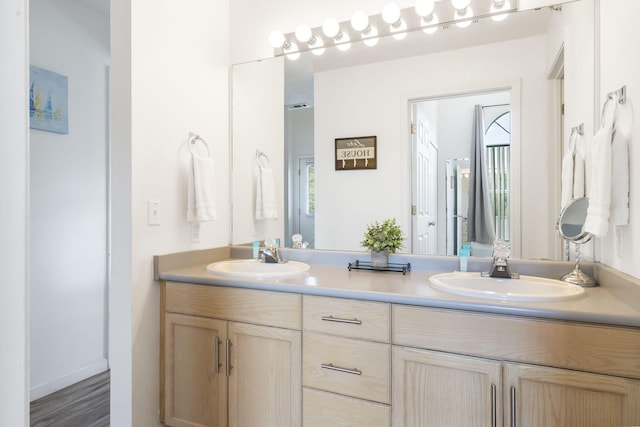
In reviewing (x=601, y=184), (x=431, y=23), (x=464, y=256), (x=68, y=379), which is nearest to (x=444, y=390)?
(x=464, y=256)

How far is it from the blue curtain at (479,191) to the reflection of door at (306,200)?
851 mm

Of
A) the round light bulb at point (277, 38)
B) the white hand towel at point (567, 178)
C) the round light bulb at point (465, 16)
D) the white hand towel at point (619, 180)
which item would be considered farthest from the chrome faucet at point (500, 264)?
the round light bulb at point (277, 38)

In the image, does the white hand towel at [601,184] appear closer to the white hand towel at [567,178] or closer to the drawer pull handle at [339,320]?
the white hand towel at [567,178]

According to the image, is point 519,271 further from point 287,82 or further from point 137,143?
point 137,143

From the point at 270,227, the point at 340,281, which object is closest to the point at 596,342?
the point at 340,281

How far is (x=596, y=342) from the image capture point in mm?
1037

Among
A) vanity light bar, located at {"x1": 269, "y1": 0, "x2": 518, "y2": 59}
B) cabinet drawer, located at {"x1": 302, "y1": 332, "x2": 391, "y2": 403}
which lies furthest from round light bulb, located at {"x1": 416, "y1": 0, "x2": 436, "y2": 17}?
cabinet drawer, located at {"x1": 302, "y1": 332, "x2": 391, "y2": 403}

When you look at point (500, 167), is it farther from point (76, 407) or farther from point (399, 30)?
point (76, 407)

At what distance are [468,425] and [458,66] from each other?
5.11 ft

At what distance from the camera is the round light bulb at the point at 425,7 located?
178 cm

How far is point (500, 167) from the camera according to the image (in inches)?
67.8

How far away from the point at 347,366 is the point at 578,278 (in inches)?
37.4

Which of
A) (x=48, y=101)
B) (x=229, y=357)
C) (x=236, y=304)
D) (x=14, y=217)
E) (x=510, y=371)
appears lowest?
(x=229, y=357)

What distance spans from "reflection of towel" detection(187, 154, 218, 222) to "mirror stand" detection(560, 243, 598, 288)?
164 centimetres
